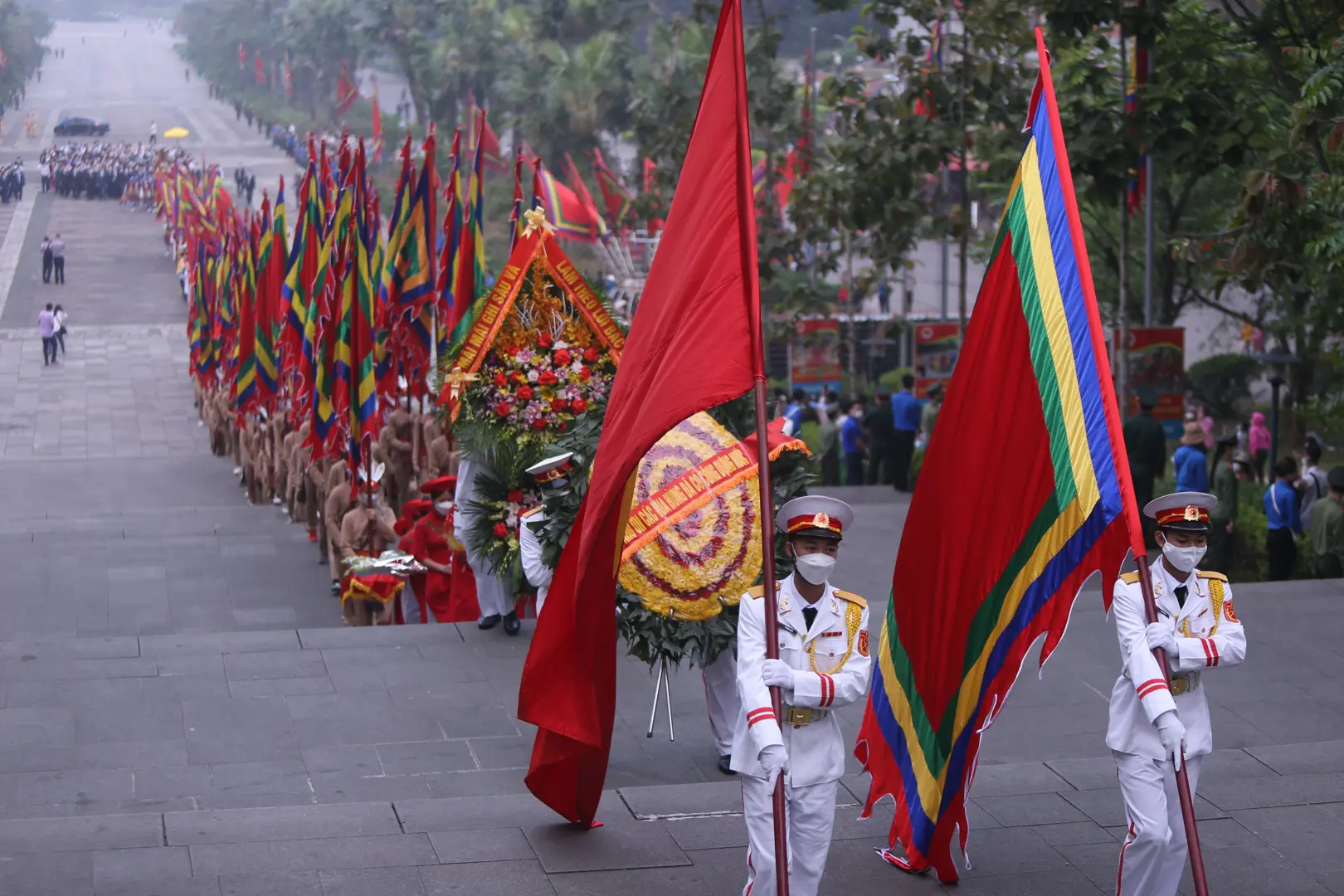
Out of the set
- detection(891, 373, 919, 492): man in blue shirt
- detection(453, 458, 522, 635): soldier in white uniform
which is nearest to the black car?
detection(891, 373, 919, 492): man in blue shirt

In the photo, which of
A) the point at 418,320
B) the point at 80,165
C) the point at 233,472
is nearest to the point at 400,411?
the point at 418,320

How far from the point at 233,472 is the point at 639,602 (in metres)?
18.1

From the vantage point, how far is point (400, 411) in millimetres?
16891

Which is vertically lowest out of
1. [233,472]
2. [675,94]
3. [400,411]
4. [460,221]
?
[233,472]

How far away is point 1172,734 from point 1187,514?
1.02 metres

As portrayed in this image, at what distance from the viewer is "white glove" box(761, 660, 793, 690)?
6172 millimetres

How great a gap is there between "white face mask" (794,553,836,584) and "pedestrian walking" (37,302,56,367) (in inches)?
1408

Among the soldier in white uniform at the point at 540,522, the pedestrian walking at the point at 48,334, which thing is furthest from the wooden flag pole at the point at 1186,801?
the pedestrian walking at the point at 48,334

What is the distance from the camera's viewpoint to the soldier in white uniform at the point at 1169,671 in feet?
21.4

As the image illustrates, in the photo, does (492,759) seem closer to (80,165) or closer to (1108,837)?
(1108,837)

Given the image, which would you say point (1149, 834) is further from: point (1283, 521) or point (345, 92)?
point (345, 92)

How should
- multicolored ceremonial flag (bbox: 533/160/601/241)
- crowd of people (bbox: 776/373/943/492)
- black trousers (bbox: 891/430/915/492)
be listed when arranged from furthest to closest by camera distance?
multicolored ceremonial flag (bbox: 533/160/601/241)
crowd of people (bbox: 776/373/943/492)
black trousers (bbox: 891/430/915/492)

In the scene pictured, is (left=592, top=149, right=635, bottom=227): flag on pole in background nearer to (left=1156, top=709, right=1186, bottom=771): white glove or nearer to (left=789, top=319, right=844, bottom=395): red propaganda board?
(left=789, top=319, right=844, bottom=395): red propaganda board

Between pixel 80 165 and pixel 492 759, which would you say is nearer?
pixel 492 759
